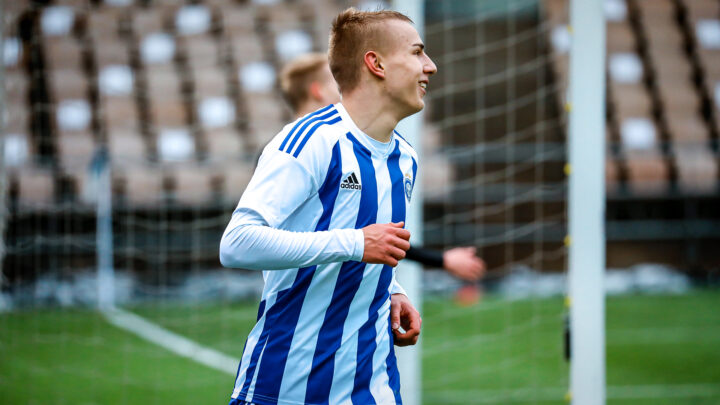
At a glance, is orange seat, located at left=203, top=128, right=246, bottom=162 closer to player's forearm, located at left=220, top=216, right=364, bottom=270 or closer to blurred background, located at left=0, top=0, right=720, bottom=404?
blurred background, located at left=0, top=0, right=720, bottom=404

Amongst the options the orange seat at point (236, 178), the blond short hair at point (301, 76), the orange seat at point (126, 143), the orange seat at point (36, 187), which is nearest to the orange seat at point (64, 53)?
the orange seat at point (126, 143)

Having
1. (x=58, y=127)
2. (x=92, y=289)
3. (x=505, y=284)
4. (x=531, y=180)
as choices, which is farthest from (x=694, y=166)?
(x=58, y=127)

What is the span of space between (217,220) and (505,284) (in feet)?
11.5

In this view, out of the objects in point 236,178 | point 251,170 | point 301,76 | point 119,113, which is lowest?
point 301,76

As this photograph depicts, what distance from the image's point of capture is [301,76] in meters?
3.27

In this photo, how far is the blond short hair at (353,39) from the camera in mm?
1976

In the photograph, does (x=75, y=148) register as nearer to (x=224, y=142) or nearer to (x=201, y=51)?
(x=224, y=142)

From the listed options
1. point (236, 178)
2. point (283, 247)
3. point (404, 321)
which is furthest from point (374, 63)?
point (236, 178)

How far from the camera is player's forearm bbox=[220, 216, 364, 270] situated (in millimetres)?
1704

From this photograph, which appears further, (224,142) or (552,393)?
(224,142)

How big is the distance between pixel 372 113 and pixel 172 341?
5.14m

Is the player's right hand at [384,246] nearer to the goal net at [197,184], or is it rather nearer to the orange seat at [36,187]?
the goal net at [197,184]

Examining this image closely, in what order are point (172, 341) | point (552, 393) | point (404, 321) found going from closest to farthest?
point (404, 321) → point (552, 393) → point (172, 341)

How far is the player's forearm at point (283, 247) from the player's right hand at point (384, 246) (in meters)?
0.02
